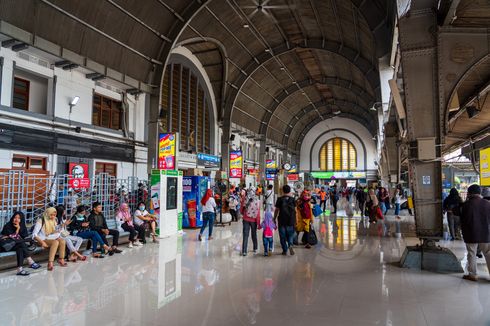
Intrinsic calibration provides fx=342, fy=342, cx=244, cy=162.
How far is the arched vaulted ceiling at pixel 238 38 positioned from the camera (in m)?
11.6

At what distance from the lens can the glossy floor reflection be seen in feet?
12.6

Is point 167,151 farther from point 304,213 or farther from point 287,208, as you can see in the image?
point 287,208

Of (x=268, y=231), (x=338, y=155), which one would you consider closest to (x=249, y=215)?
(x=268, y=231)

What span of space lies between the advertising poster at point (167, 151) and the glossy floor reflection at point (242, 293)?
28.0ft

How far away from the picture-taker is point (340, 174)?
4766 cm

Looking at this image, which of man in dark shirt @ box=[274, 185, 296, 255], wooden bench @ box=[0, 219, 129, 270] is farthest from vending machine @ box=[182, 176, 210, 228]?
man in dark shirt @ box=[274, 185, 296, 255]

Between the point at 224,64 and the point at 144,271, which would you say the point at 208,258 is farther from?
the point at 224,64

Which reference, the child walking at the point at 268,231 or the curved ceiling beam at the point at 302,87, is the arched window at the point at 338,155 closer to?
the curved ceiling beam at the point at 302,87

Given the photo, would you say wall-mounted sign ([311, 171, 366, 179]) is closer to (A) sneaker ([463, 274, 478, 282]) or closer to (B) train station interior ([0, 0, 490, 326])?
(B) train station interior ([0, 0, 490, 326])

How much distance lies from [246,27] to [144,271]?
57.5 feet

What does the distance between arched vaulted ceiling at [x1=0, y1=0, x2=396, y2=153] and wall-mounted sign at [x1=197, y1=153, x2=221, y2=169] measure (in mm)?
2945

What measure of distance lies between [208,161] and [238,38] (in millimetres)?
7895

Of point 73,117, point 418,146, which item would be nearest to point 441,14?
point 418,146

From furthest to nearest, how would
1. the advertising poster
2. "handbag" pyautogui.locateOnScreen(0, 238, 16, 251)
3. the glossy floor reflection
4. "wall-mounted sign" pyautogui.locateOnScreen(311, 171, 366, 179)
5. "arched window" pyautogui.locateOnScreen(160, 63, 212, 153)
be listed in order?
1. "wall-mounted sign" pyautogui.locateOnScreen(311, 171, 366, 179)
2. "arched window" pyautogui.locateOnScreen(160, 63, 212, 153)
3. the advertising poster
4. "handbag" pyautogui.locateOnScreen(0, 238, 16, 251)
5. the glossy floor reflection
